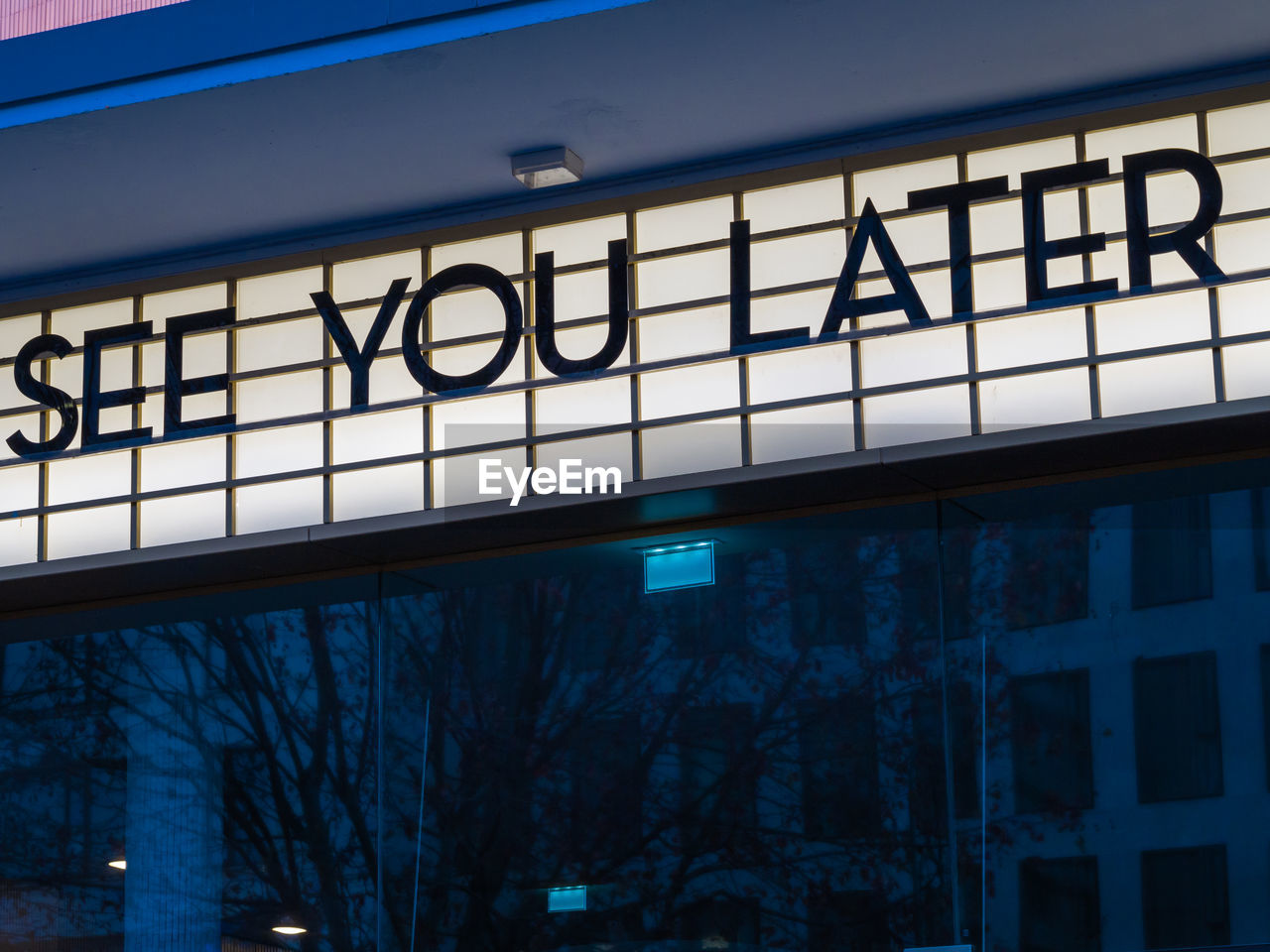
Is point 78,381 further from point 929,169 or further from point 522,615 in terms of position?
point 929,169

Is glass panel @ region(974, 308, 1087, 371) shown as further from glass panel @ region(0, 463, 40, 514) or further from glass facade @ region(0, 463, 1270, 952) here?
glass panel @ region(0, 463, 40, 514)

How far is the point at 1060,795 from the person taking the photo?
25.2ft

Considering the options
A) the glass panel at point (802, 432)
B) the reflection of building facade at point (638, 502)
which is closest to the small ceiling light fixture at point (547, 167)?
the reflection of building facade at point (638, 502)

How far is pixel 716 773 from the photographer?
8.28 metres

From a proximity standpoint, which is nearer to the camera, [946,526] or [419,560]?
[946,526]

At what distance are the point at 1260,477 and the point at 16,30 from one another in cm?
582

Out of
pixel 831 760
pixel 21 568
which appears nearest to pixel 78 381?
pixel 21 568

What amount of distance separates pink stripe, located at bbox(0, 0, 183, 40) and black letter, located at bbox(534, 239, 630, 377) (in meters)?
2.07

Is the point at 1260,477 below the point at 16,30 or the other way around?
below

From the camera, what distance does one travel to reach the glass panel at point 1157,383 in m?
7.76

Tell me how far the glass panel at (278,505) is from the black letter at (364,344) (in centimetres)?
48

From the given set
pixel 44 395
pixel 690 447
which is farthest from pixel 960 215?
pixel 44 395

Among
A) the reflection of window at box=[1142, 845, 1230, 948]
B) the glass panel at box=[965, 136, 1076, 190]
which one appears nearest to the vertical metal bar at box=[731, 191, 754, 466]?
the glass panel at box=[965, 136, 1076, 190]

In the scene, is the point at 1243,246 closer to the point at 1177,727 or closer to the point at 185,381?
the point at 1177,727
